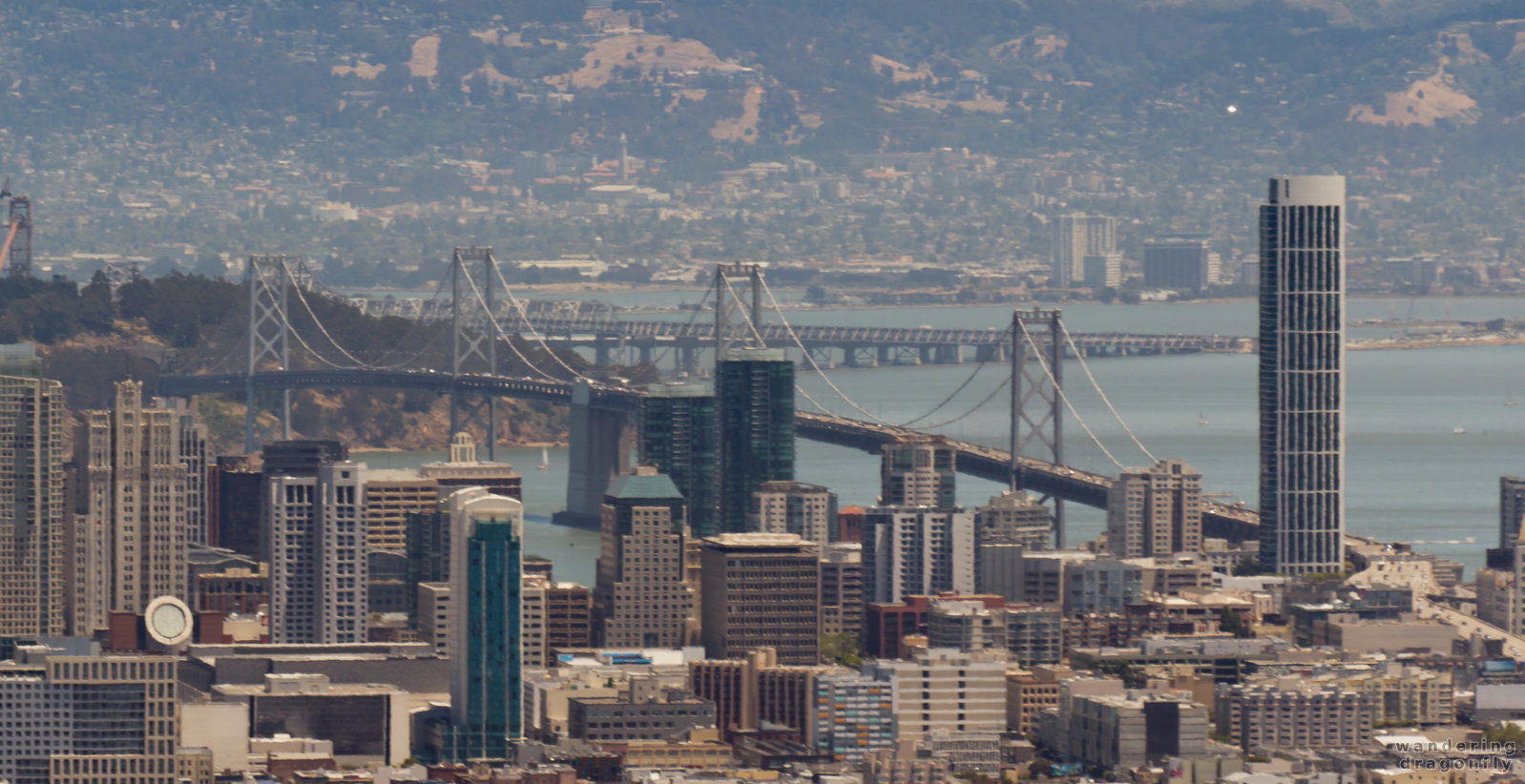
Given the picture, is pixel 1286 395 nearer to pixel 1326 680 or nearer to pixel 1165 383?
pixel 1326 680

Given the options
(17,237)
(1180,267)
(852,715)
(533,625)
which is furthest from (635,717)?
(1180,267)

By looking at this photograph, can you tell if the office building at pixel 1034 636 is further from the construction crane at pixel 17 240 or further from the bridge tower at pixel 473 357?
the construction crane at pixel 17 240

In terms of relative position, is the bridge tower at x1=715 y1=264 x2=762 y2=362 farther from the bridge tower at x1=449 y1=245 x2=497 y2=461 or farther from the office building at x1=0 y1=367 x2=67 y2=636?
the office building at x1=0 y1=367 x2=67 y2=636

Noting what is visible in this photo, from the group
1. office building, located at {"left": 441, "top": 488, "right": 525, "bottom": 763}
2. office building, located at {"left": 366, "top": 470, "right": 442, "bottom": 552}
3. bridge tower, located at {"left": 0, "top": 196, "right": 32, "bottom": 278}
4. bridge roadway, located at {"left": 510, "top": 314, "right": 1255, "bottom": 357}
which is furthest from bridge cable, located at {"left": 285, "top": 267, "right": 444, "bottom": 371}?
office building, located at {"left": 441, "top": 488, "right": 525, "bottom": 763}

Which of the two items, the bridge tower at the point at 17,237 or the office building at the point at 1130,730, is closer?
the office building at the point at 1130,730

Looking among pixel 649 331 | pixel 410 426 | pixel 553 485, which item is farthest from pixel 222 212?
pixel 553 485

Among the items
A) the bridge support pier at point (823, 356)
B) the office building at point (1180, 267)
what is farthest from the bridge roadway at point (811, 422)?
the office building at point (1180, 267)
